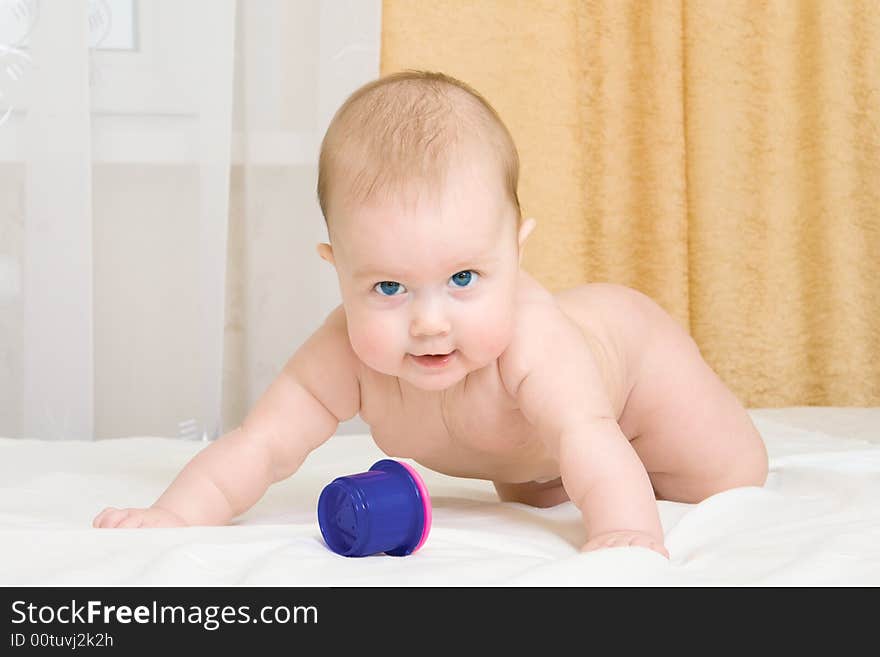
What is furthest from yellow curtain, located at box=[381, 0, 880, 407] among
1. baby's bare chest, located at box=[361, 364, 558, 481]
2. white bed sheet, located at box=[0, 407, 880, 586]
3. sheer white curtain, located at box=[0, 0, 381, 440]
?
baby's bare chest, located at box=[361, 364, 558, 481]

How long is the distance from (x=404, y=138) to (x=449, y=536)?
0.37 m

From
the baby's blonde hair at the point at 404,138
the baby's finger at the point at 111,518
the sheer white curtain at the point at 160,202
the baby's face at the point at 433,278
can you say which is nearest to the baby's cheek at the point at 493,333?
the baby's face at the point at 433,278

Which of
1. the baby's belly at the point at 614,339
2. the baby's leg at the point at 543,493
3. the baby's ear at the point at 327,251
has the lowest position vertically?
the baby's leg at the point at 543,493

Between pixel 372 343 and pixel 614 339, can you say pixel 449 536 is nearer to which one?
pixel 372 343

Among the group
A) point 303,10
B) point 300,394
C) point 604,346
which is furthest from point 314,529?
point 303,10

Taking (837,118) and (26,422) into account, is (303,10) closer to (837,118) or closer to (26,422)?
(26,422)

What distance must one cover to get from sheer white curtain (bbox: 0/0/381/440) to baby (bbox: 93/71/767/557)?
853 millimetres

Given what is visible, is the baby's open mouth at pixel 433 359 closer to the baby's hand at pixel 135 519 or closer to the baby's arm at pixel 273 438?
the baby's arm at pixel 273 438

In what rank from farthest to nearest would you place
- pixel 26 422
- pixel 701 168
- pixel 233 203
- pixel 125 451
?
pixel 701 168 < pixel 233 203 < pixel 26 422 < pixel 125 451

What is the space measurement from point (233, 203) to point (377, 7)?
1.47 ft

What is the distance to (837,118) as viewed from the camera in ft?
7.48

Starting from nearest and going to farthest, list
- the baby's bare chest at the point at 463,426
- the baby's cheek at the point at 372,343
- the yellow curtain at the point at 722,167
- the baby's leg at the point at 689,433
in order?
1. the baby's cheek at the point at 372,343
2. the baby's bare chest at the point at 463,426
3. the baby's leg at the point at 689,433
4. the yellow curtain at the point at 722,167

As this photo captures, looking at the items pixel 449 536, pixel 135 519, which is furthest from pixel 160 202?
pixel 449 536

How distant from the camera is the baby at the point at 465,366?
1.01 m
